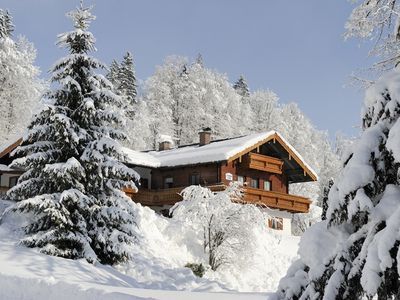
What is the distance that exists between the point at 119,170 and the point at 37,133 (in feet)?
10.9

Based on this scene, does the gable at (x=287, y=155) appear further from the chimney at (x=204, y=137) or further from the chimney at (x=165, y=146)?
the chimney at (x=165, y=146)

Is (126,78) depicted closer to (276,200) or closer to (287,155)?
(287,155)

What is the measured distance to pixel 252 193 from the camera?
33.6m

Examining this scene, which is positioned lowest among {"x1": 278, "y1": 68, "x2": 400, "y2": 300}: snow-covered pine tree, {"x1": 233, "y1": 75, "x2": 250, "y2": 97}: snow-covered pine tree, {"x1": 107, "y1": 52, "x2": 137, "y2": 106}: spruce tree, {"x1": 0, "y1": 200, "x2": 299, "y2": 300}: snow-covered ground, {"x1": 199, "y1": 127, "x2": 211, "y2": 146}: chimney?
{"x1": 0, "y1": 200, "x2": 299, "y2": 300}: snow-covered ground

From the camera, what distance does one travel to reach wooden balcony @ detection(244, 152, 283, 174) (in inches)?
1401

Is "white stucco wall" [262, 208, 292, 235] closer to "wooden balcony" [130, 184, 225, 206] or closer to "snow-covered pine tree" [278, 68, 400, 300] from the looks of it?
"wooden balcony" [130, 184, 225, 206]

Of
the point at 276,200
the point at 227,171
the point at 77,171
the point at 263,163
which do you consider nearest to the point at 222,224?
the point at 77,171

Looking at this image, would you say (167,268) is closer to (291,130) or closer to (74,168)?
(74,168)

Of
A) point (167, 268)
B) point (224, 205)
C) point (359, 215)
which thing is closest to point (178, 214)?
point (224, 205)

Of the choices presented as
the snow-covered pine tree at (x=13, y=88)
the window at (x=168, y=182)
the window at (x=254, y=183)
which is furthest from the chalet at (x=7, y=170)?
the window at (x=254, y=183)

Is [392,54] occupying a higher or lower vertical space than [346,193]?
higher

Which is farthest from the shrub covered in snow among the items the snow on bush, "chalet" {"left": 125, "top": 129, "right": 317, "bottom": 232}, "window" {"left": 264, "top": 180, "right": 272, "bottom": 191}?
"window" {"left": 264, "top": 180, "right": 272, "bottom": 191}

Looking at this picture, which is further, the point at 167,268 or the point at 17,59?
the point at 17,59

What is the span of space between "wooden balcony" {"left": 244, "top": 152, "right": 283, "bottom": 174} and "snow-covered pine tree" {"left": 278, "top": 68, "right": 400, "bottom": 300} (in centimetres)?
2999
